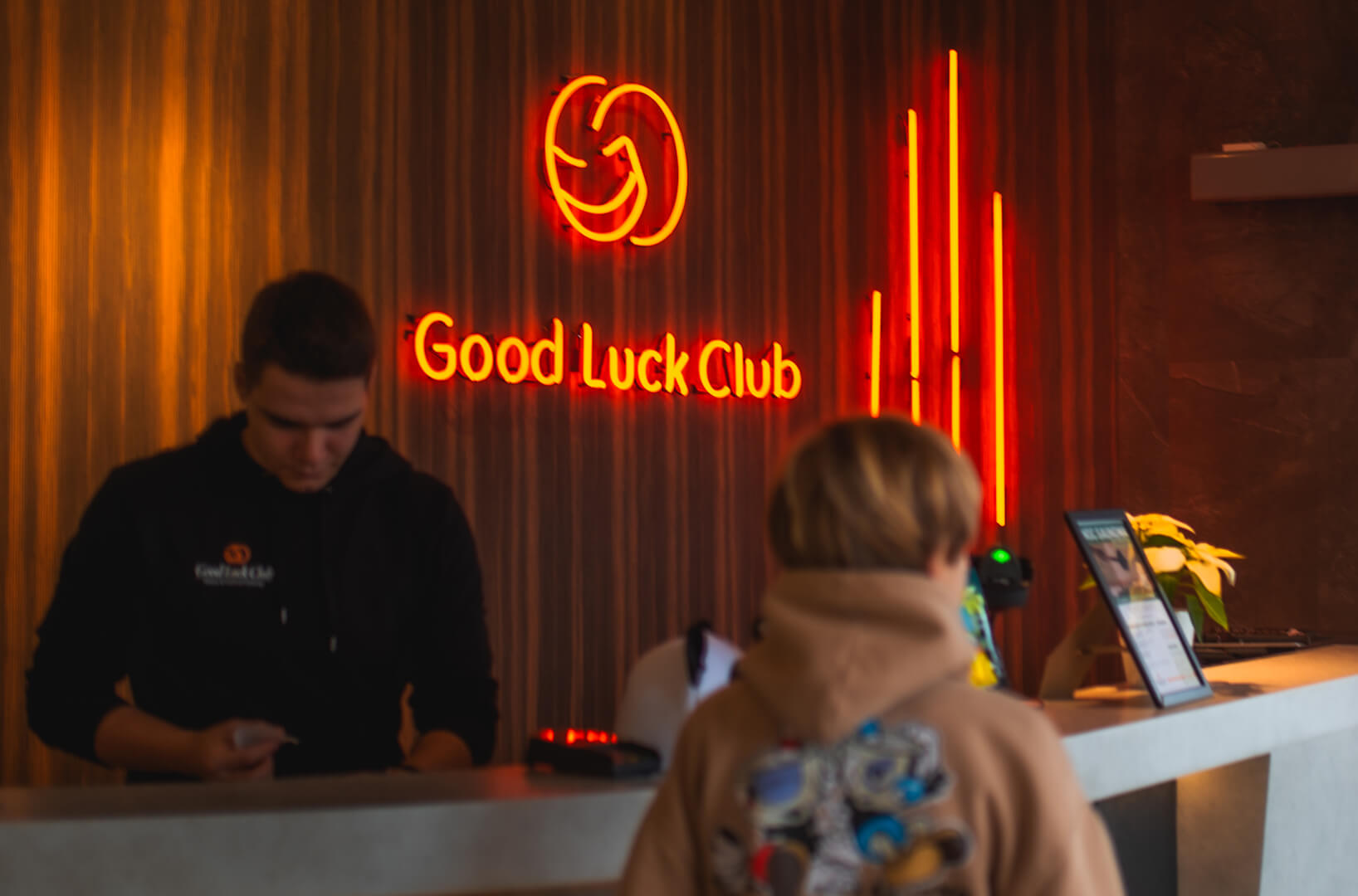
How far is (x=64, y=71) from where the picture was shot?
13.3 ft

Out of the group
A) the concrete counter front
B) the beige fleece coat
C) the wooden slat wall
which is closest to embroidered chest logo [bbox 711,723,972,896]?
the beige fleece coat

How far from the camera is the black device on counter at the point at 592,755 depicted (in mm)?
1829

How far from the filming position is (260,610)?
2238 millimetres

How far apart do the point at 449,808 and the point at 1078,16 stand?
5716mm

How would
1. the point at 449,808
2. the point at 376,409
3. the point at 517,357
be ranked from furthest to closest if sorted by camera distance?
the point at 517,357, the point at 376,409, the point at 449,808

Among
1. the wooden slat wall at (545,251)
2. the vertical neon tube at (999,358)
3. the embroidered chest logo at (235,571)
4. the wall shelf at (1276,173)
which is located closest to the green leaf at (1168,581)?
the embroidered chest logo at (235,571)

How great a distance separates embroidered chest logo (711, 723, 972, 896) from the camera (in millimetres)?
1288

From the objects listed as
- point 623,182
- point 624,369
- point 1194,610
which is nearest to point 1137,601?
point 1194,610

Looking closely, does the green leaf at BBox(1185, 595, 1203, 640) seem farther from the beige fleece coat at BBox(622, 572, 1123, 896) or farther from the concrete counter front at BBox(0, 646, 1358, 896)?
the beige fleece coat at BBox(622, 572, 1123, 896)

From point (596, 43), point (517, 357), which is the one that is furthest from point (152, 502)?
point (596, 43)

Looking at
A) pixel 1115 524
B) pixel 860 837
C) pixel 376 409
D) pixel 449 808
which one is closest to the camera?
pixel 860 837

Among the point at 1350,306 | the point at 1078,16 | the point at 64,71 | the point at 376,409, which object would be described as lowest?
the point at 376,409

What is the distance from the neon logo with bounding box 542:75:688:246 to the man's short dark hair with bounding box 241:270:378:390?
118 inches

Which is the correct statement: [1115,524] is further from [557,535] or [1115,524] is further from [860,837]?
[557,535]
